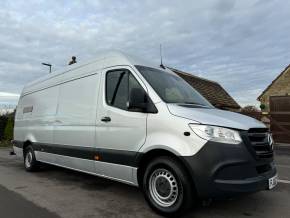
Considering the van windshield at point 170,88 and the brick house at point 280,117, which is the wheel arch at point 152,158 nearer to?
the van windshield at point 170,88

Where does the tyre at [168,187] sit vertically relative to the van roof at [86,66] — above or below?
below

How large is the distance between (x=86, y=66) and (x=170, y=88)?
6.72 feet

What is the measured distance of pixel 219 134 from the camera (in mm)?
4754

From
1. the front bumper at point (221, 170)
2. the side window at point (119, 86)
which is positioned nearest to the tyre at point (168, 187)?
the front bumper at point (221, 170)

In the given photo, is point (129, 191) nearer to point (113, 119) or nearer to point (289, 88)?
point (113, 119)

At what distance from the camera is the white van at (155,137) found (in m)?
4.73

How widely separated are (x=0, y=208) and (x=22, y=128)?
481 cm

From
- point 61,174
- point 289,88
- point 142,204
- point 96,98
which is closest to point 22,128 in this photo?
point 61,174

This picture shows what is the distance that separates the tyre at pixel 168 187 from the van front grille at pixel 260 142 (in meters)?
0.97

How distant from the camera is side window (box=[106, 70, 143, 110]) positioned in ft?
19.4

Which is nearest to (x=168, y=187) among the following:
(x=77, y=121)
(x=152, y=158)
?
(x=152, y=158)

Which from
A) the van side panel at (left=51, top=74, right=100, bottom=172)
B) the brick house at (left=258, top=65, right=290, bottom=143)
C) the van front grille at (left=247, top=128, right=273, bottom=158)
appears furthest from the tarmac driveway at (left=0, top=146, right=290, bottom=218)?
the brick house at (left=258, top=65, right=290, bottom=143)

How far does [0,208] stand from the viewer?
5.71 meters

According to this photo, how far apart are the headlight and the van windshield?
33.5 inches
